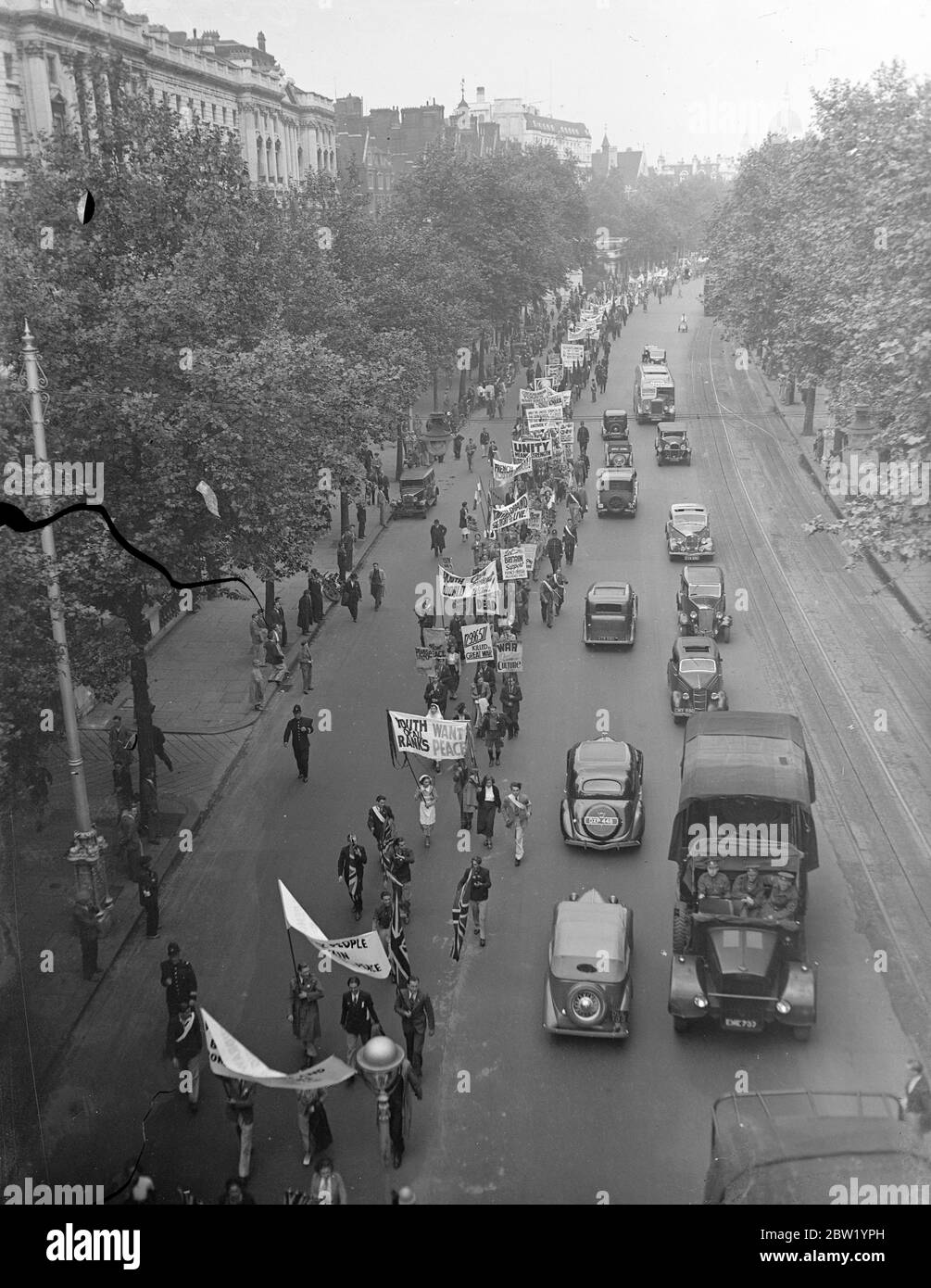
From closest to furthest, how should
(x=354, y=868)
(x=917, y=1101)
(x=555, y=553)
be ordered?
(x=917, y=1101) < (x=354, y=868) < (x=555, y=553)

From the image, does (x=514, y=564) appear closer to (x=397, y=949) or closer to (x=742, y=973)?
(x=397, y=949)

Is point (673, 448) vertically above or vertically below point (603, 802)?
above

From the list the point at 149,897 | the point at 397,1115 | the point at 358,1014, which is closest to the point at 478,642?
the point at 149,897

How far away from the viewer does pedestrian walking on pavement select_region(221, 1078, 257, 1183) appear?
1317 cm

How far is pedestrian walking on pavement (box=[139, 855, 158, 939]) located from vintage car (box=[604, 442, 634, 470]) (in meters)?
32.8

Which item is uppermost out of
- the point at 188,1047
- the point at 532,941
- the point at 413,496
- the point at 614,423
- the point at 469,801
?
the point at 614,423

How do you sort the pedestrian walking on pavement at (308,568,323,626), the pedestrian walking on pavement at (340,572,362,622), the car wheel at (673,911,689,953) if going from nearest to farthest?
the car wheel at (673,911,689,953), the pedestrian walking on pavement at (308,568,323,626), the pedestrian walking on pavement at (340,572,362,622)

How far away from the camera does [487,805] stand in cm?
2028

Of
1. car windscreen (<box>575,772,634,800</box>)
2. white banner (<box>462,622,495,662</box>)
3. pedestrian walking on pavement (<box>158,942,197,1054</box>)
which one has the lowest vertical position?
pedestrian walking on pavement (<box>158,942,197,1054</box>)

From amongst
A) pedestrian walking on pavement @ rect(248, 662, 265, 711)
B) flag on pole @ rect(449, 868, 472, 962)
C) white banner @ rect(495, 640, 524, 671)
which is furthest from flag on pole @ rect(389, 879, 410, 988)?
pedestrian walking on pavement @ rect(248, 662, 265, 711)

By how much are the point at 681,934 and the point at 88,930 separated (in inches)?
334

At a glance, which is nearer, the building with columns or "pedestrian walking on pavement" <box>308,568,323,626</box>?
the building with columns

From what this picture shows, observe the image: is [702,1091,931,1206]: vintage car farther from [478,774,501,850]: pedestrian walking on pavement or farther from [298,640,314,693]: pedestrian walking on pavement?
[298,640,314,693]: pedestrian walking on pavement

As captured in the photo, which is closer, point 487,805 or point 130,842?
point 130,842
